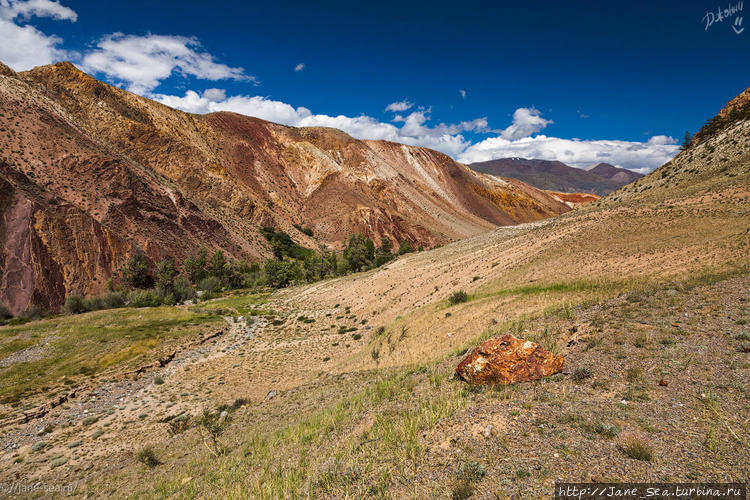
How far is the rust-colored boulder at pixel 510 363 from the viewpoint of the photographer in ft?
27.8

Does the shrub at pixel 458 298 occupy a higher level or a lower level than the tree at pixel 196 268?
lower

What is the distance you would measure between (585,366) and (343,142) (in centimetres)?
12197

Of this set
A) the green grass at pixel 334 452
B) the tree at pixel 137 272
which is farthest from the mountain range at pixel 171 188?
the green grass at pixel 334 452

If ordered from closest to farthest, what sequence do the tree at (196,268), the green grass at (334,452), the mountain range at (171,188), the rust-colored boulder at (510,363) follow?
the green grass at (334,452), the rust-colored boulder at (510,363), the mountain range at (171,188), the tree at (196,268)

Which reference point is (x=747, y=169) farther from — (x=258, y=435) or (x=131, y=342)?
(x=131, y=342)

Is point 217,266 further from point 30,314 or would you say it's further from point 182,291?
point 30,314

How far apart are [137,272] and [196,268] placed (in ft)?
30.5

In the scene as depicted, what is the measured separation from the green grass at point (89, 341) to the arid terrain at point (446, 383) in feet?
0.70

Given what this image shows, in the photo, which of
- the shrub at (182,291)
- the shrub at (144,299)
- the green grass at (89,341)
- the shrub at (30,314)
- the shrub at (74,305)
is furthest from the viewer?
the shrub at (182,291)

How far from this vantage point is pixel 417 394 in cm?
943

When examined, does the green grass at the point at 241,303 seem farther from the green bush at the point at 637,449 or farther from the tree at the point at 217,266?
the green bush at the point at 637,449

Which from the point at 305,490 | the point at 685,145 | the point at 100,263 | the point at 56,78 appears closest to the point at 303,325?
the point at 305,490

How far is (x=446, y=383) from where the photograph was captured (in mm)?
9602

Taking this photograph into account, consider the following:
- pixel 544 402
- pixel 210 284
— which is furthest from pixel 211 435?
pixel 210 284
